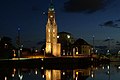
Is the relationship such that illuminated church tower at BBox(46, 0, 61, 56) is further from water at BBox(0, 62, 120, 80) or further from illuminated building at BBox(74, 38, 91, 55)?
water at BBox(0, 62, 120, 80)

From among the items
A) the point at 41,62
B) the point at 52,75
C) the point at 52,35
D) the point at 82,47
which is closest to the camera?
the point at 52,75

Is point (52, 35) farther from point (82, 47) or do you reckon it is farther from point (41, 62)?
point (41, 62)

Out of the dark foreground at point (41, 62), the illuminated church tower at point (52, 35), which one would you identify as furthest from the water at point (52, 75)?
the illuminated church tower at point (52, 35)

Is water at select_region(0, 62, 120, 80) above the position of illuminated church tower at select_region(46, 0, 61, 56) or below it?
below

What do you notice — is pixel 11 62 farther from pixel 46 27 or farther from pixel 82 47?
pixel 82 47

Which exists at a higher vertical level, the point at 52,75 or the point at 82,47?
the point at 82,47

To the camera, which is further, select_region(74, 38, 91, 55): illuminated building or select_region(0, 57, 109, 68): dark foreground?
select_region(74, 38, 91, 55): illuminated building

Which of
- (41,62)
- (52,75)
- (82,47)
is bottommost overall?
(52,75)

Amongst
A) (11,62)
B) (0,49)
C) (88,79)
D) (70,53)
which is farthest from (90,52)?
(88,79)

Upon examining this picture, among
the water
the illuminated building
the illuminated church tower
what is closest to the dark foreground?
the water

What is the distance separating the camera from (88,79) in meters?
50.8

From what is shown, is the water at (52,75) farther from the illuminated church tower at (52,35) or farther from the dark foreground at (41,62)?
the illuminated church tower at (52,35)

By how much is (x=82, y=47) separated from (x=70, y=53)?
12.2 meters

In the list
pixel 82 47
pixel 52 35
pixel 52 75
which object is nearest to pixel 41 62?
pixel 52 35
